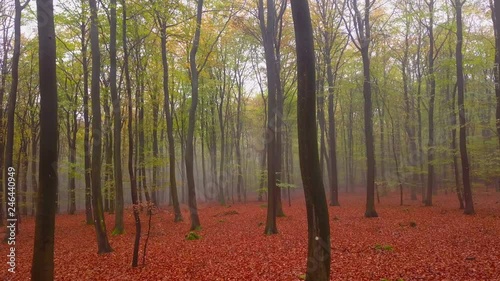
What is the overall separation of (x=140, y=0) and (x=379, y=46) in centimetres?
2019

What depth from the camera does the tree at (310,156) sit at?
5914 mm

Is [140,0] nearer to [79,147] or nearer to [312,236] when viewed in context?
[312,236]

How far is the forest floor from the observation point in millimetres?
8086

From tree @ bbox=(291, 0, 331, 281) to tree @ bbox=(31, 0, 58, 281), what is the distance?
15.3 ft

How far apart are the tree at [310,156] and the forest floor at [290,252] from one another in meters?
2.19

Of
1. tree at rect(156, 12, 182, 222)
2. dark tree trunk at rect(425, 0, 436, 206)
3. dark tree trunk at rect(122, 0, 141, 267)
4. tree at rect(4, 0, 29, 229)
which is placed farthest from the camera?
dark tree trunk at rect(425, 0, 436, 206)

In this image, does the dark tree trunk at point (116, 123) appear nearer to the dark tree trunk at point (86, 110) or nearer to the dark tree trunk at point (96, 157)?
the dark tree trunk at point (96, 157)

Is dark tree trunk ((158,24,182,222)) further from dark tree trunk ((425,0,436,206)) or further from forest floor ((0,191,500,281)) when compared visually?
dark tree trunk ((425,0,436,206))

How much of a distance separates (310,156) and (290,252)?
5667 mm

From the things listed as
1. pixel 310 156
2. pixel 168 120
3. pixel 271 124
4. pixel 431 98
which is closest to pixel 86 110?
pixel 168 120

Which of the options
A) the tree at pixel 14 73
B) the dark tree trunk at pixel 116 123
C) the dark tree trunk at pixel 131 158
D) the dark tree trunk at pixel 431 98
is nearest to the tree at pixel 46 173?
the dark tree trunk at pixel 131 158

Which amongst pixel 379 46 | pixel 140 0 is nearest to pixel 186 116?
pixel 140 0

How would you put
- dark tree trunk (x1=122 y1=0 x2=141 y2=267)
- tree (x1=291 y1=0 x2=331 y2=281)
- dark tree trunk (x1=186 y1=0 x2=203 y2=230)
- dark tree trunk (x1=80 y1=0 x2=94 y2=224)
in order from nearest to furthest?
1. tree (x1=291 y1=0 x2=331 y2=281)
2. dark tree trunk (x1=122 y1=0 x2=141 y2=267)
3. dark tree trunk (x1=186 y1=0 x2=203 y2=230)
4. dark tree trunk (x1=80 y1=0 x2=94 y2=224)

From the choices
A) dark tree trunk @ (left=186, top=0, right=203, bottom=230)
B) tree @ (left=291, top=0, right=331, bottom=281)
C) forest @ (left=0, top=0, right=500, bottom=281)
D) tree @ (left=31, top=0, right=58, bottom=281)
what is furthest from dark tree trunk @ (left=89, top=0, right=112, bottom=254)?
tree @ (left=291, top=0, right=331, bottom=281)
